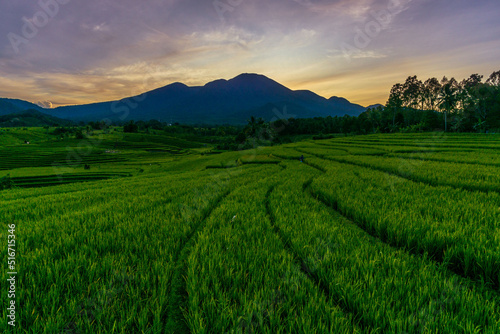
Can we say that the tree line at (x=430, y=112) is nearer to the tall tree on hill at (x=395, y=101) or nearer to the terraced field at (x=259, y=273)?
the tall tree on hill at (x=395, y=101)

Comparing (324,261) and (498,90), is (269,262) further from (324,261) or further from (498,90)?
(498,90)

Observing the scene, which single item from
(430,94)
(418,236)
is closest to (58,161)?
(418,236)

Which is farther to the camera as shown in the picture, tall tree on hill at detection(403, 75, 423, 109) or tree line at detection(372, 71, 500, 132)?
tall tree on hill at detection(403, 75, 423, 109)

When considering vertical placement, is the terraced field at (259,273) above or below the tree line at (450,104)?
below

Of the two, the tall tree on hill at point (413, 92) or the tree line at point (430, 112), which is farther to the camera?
the tall tree on hill at point (413, 92)

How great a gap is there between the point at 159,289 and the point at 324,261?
2.28 metres

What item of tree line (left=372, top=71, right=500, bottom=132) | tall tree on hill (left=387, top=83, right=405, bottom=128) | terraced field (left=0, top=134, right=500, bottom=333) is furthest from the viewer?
tall tree on hill (left=387, top=83, right=405, bottom=128)

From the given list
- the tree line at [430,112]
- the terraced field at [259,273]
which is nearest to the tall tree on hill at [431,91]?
the tree line at [430,112]

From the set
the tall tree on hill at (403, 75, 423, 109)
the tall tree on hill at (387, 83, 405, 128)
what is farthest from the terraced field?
the tall tree on hill at (403, 75, 423, 109)

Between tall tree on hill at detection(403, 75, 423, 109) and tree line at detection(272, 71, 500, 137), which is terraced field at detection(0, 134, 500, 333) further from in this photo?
tall tree on hill at detection(403, 75, 423, 109)

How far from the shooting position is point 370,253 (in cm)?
317

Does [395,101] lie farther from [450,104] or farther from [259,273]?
[259,273]

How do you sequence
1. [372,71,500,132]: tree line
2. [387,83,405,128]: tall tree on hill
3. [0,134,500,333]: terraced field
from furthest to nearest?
[387,83,405,128]: tall tree on hill
[372,71,500,132]: tree line
[0,134,500,333]: terraced field

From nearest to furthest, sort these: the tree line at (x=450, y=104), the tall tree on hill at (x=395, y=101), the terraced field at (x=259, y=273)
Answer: the terraced field at (x=259, y=273)
the tree line at (x=450, y=104)
the tall tree on hill at (x=395, y=101)
